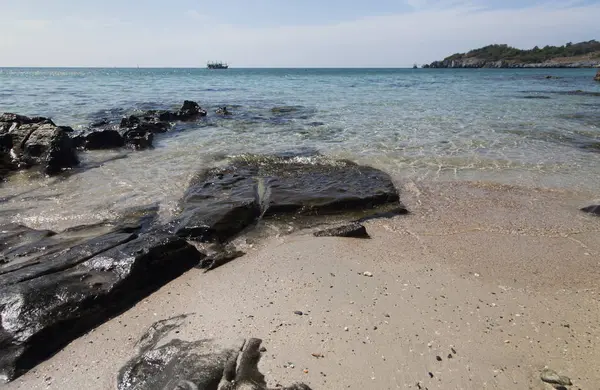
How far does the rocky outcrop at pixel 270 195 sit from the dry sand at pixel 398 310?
90 cm

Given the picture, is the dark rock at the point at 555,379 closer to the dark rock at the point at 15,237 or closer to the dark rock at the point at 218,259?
the dark rock at the point at 218,259

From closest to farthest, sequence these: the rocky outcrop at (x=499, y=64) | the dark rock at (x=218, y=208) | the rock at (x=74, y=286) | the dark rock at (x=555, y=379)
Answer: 1. the dark rock at (x=555, y=379)
2. the rock at (x=74, y=286)
3. the dark rock at (x=218, y=208)
4. the rocky outcrop at (x=499, y=64)

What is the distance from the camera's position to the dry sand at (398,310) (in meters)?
3.41

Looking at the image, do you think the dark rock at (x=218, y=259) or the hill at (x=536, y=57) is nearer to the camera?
the dark rock at (x=218, y=259)

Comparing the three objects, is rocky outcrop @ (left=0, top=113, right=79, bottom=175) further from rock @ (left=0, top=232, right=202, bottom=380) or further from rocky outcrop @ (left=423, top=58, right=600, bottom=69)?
rocky outcrop @ (left=423, top=58, right=600, bottom=69)

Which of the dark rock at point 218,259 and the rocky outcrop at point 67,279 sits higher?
the rocky outcrop at point 67,279

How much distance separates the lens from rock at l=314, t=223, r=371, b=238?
6.29m

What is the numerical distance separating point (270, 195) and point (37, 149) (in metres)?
7.84

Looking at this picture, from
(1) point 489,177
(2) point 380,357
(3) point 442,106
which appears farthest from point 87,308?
(3) point 442,106

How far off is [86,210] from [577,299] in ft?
26.7

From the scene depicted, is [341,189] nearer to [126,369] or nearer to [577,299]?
[577,299]

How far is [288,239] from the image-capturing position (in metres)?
6.33

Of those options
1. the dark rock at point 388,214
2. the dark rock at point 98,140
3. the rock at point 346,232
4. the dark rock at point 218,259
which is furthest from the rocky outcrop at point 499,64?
the dark rock at point 218,259

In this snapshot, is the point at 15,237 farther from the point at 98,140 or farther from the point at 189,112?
the point at 189,112
